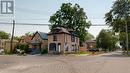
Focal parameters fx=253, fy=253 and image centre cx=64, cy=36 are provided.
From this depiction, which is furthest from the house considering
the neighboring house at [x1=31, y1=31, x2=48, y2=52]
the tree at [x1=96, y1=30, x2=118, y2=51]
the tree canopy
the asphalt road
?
the tree at [x1=96, y1=30, x2=118, y2=51]

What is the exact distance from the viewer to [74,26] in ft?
238

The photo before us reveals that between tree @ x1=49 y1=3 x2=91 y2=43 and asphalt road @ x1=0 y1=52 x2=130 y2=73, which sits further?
tree @ x1=49 y1=3 x2=91 y2=43

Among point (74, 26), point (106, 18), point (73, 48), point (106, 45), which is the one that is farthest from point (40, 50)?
point (106, 45)

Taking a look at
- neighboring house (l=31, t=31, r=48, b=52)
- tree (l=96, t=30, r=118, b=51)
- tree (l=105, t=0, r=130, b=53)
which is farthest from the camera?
tree (l=96, t=30, r=118, b=51)

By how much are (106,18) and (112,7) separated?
137 inches

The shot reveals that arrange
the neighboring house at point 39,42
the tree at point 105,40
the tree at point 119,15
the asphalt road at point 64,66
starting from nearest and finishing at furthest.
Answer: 1. the asphalt road at point 64,66
2. the tree at point 119,15
3. the neighboring house at point 39,42
4. the tree at point 105,40

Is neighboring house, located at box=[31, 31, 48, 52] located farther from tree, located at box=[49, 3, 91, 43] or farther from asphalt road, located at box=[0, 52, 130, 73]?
asphalt road, located at box=[0, 52, 130, 73]

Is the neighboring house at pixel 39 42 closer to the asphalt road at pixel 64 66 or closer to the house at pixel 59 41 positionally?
the house at pixel 59 41

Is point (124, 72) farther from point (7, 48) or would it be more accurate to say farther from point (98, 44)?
point (98, 44)

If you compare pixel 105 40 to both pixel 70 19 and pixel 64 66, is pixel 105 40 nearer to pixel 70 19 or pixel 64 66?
pixel 70 19

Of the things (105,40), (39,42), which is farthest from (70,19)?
(105,40)

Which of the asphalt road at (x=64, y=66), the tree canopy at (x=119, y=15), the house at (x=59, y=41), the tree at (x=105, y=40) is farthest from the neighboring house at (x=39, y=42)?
the tree at (x=105, y=40)

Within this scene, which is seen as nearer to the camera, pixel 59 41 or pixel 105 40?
pixel 59 41

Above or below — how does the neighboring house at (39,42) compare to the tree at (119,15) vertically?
below
